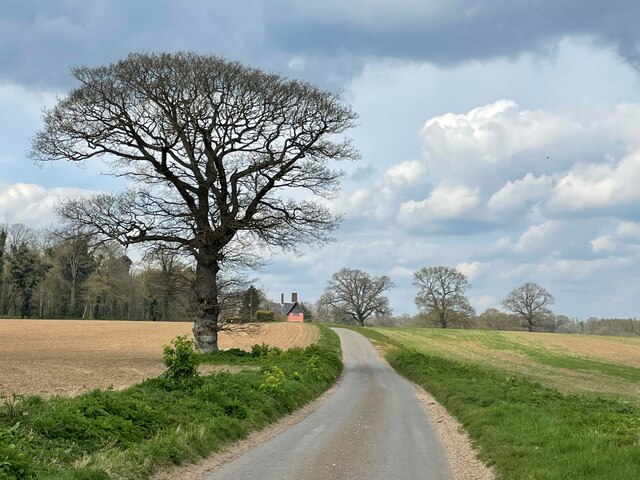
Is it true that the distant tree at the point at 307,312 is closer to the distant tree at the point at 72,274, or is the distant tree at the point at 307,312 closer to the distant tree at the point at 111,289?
the distant tree at the point at 111,289

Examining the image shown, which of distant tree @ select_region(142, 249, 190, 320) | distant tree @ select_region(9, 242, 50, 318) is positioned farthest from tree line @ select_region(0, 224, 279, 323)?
distant tree @ select_region(142, 249, 190, 320)

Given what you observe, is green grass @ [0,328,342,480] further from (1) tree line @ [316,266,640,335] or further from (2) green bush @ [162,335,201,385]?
(1) tree line @ [316,266,640,335]

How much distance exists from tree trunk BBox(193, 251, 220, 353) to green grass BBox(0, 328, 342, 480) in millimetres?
14790

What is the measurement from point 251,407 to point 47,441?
708 centimetres

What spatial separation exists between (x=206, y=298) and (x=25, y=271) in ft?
249

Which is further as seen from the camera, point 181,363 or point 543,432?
point 181,363

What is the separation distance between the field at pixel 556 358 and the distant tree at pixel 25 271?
62.2 meters

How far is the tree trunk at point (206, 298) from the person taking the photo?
3178cm

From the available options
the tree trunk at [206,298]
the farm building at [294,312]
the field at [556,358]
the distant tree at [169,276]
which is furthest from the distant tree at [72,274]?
the tree trunk at [206,298]

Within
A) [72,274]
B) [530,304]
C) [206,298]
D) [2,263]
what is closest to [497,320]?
[530,304]

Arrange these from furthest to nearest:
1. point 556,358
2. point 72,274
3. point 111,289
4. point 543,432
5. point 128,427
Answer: point 72,274, point 111,289, point 556,358, point 543,432, point 128,427

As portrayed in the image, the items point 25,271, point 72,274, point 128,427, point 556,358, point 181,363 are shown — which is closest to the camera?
point 128,427

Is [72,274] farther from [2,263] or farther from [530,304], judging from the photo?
[530,304]

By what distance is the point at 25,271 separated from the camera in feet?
313
